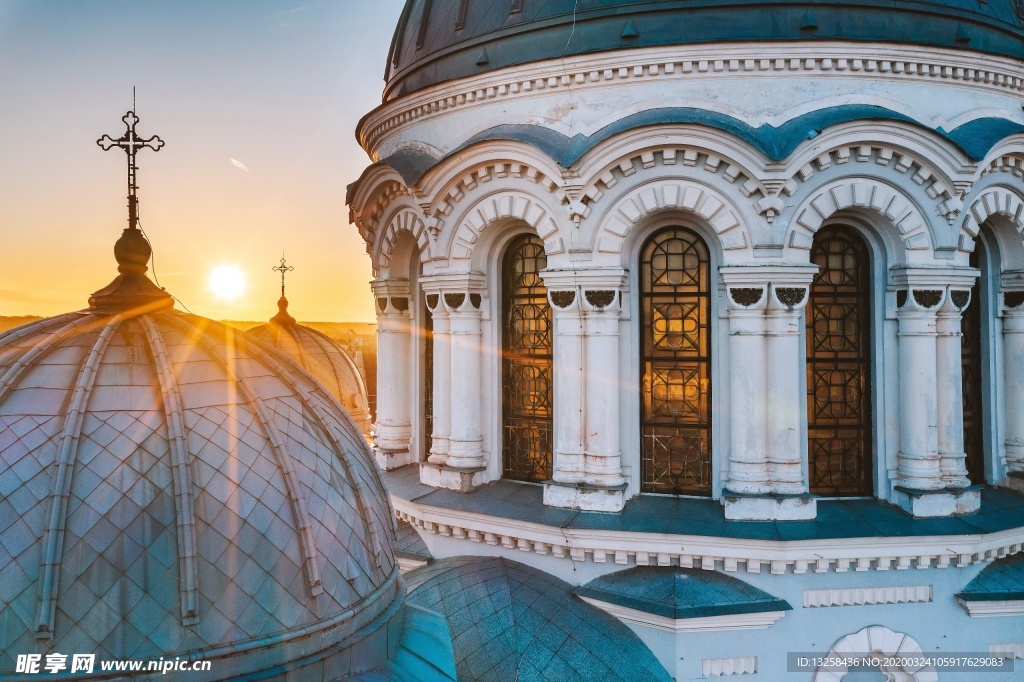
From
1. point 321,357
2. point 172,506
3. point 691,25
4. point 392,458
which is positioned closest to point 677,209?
point 691,25

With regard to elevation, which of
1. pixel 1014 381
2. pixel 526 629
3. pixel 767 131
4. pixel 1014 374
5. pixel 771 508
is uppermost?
pixel 767 131

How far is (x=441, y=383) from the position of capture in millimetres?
12406

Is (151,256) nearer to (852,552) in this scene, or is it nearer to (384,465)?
(384,465)

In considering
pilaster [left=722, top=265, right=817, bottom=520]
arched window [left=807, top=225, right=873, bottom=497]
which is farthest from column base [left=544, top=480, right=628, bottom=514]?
arched window [left=807, top=225, right=873, bottom=497]

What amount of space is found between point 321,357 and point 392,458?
8922mm

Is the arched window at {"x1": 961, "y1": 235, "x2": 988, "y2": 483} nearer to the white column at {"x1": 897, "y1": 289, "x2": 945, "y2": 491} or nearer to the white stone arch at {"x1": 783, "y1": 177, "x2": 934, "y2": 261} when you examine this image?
the white column at {"x1": 897, "y1": 289, "x2": 945, "y2": 491}

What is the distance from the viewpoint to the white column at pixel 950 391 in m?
10.5

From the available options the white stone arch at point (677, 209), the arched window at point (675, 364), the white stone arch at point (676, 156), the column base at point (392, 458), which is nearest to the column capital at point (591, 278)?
the white stone arch at point (677, 209)

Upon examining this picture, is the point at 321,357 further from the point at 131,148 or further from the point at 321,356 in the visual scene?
the point at 131,148

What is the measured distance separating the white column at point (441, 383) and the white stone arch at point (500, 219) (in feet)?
2.87

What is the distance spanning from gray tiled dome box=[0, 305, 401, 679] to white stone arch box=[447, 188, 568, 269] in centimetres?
432

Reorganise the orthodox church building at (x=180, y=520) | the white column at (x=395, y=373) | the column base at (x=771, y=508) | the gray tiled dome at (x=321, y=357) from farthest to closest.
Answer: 1. the gray tiled dome at (x=321, y=357)
2. the white column at (x=395, y=373)
3. the column base at (x=771, y=508)
4. the orthodox church building at (x=180, y=520)

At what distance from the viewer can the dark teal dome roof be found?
1033 centimetres

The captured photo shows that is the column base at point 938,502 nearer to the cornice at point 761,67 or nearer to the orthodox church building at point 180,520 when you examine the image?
the cornice at point 761,67
